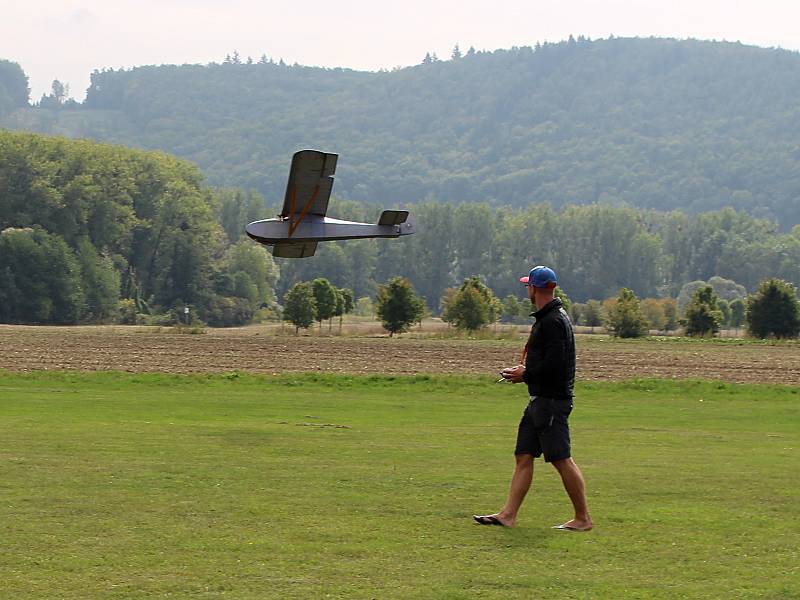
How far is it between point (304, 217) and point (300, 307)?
2620 inches

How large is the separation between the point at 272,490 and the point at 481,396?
2038 centimetres

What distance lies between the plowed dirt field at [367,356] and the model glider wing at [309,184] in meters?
26.5

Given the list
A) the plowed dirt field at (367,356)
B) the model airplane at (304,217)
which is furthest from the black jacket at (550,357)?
the plowed dirt field at (367,356)

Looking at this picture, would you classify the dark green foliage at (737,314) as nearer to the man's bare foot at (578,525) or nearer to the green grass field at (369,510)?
the green grass field at (369,510)

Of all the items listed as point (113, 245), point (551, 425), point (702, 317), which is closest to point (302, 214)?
point (551, 425)

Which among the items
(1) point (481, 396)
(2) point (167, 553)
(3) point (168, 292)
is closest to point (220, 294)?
(3) point (168, 292)

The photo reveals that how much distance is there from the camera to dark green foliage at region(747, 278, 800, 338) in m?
75.5

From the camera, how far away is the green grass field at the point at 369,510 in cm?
848

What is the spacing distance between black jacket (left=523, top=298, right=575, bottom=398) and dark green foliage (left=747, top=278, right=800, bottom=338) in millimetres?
67591

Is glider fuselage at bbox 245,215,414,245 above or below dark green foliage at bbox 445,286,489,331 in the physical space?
above

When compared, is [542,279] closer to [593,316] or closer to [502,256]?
[593,316]

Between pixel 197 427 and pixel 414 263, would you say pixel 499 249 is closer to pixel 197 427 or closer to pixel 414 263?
pixel 414 263

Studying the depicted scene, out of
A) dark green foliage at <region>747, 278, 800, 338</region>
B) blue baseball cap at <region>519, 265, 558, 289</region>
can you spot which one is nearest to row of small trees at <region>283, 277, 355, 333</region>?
Result: dark green foliage at <region>747, 278, 800, 338</region>

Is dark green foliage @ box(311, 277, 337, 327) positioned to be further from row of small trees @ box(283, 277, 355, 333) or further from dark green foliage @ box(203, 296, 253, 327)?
dark green foliage @ box(203, 296, 253, 327)
